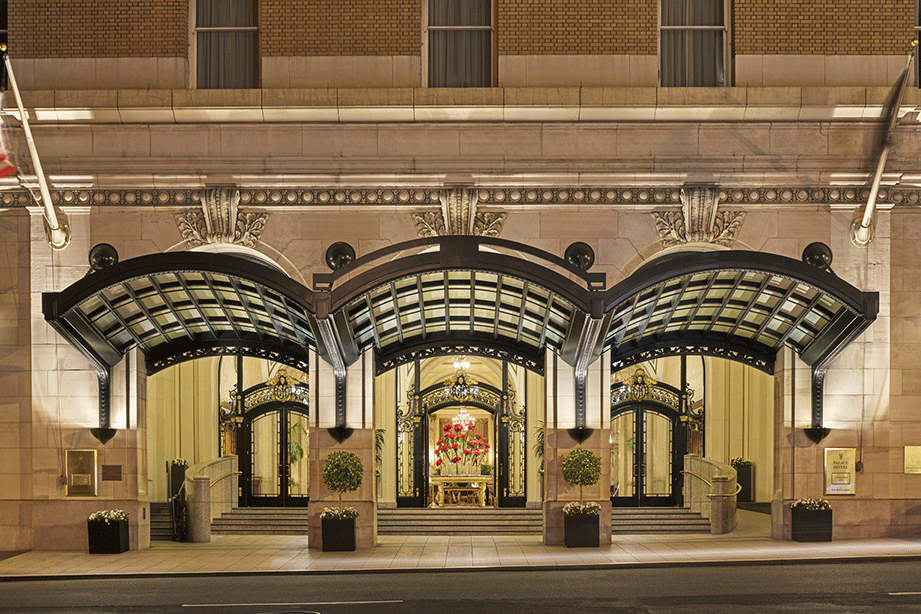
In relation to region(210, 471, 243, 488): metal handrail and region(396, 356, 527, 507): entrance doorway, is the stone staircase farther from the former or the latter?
region(396, 356, 527, 507): entrance doorway

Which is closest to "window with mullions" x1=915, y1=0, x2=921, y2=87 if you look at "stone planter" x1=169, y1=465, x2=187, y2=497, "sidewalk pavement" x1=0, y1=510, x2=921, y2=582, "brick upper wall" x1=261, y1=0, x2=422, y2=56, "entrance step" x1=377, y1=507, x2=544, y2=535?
"sidewalk pavement" x1=0, y1=510, x2=921, y2=582

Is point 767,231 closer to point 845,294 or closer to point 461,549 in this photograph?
point 845,294

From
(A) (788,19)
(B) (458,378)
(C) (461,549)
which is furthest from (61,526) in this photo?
(A) (788,19)

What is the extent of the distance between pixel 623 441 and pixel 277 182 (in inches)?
512

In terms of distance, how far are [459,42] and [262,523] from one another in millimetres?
13004

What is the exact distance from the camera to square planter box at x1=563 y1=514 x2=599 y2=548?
771 inches

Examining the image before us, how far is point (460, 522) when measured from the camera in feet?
83.2

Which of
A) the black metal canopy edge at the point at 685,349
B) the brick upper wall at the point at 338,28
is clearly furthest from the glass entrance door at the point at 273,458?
the brick upper wall at the point at 338,28

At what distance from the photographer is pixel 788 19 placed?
2055 centimetres

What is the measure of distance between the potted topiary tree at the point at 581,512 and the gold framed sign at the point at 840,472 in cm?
484

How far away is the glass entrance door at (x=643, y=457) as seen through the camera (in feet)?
88.7

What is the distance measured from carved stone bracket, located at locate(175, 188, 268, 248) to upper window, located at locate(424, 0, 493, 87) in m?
4.87

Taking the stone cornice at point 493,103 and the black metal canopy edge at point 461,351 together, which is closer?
the stone cornice at point 493,103

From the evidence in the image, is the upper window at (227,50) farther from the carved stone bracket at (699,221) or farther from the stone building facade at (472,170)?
the carved stone bracket at (699,221)
